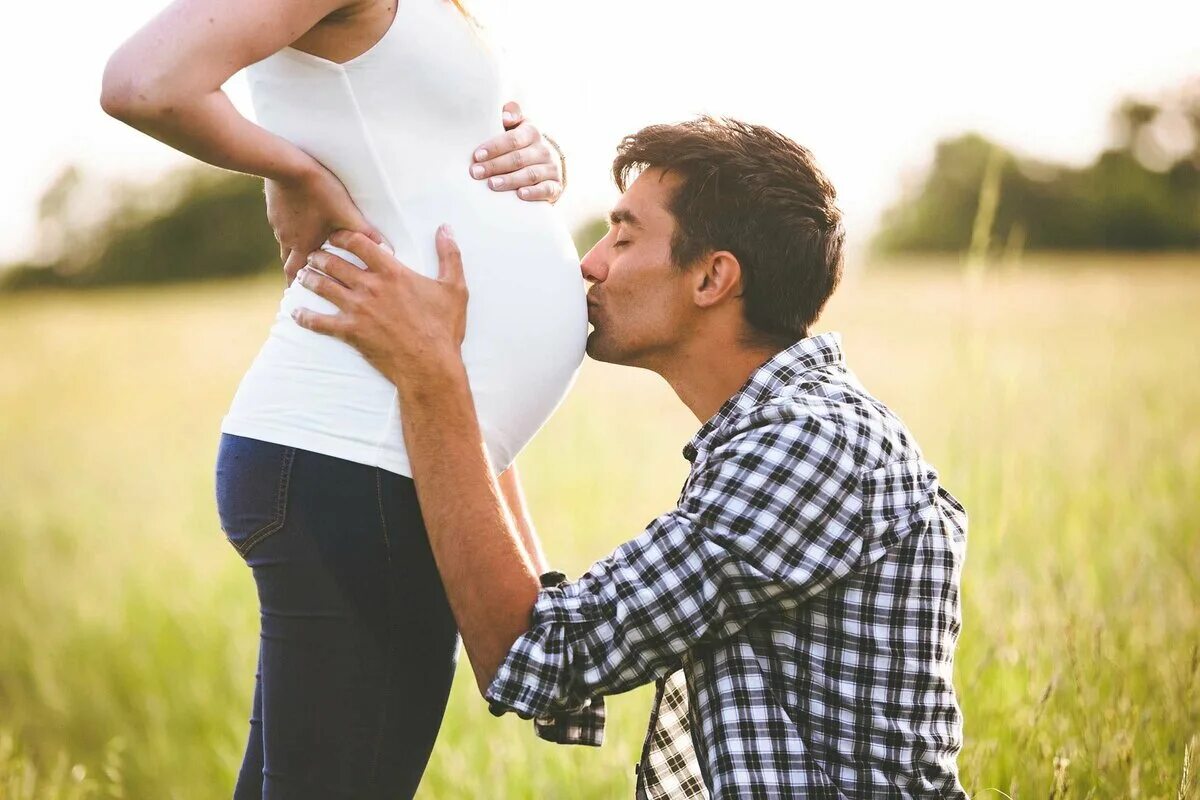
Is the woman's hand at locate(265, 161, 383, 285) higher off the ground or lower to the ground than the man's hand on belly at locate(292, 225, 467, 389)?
higher

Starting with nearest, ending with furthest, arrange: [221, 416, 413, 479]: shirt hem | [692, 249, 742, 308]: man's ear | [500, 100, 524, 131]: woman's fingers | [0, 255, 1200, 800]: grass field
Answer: [221, 416, 413, 479]: shirt hem < [500, 100, 524, 131]: woman's fingers < [692, 249, 742, 308]: man's ear < [0, 255, 1200, 800]: grass field

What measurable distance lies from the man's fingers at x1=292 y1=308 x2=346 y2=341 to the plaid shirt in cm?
50

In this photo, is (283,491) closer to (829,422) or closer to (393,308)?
(393,308)

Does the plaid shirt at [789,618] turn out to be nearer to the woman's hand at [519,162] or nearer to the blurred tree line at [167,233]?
the woman's hand at [519,162]

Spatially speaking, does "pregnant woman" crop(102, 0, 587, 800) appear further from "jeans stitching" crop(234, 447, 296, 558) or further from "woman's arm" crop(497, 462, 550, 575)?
"woman's arm" crop(497, 462, 550, 575)

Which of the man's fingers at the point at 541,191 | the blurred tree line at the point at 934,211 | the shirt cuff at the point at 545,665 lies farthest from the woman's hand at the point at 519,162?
the blurred tree line at the point at 934,211

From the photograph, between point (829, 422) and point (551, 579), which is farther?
point (551, 579)

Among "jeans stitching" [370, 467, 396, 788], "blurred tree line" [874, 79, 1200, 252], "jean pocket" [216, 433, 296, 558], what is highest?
"blurred tree line" [874, 79, 1200, 252]

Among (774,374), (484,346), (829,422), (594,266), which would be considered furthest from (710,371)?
(484,346)

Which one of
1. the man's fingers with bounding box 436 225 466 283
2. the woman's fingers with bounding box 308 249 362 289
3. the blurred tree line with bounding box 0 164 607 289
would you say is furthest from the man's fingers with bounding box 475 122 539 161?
the blurred tree line with bounding box 0 164 607 289

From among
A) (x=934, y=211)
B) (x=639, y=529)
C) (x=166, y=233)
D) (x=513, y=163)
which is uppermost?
(x=934, y=211)

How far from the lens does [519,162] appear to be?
1.78 meters

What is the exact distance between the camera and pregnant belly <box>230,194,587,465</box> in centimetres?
160

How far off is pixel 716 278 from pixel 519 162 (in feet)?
1.45
